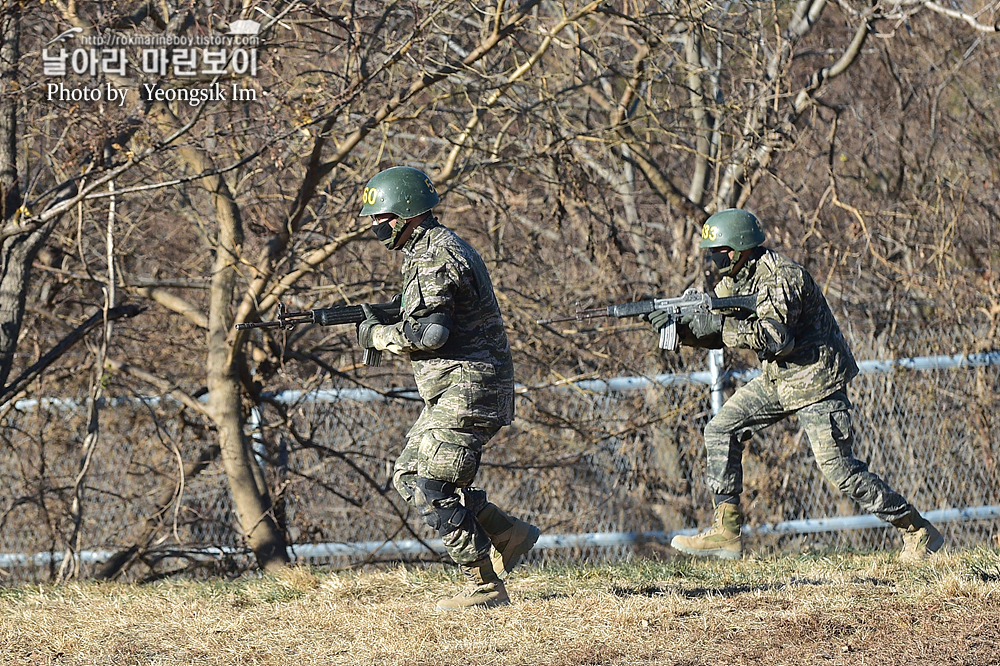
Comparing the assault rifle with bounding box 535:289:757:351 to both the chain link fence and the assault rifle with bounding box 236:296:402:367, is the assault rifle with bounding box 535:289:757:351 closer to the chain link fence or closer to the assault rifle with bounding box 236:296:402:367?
the assault rifle with bounding box 236:296:402:367

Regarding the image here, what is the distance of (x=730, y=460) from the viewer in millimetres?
5883

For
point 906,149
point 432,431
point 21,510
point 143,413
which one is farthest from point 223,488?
point 906,149

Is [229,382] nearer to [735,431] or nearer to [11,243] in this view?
[11,243]

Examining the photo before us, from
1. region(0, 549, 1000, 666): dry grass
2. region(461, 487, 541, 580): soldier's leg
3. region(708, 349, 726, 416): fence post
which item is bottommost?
region(0, 549, 1000, 666): dry grass

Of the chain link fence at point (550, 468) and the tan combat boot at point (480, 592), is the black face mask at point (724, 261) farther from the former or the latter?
the chain link fence at point (550, 468)

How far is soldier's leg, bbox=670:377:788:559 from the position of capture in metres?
5.75

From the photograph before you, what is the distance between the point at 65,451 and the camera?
8789 mm

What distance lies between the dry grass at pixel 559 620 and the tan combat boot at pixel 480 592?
0.08 meters

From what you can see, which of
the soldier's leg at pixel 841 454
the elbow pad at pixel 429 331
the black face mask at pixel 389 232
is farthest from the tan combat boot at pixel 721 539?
the black face mask at pixel 389 232

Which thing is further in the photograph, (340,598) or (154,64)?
(154,64)

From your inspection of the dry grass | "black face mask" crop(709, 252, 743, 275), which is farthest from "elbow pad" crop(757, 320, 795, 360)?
the dry grass

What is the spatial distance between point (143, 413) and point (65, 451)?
27.6 inches

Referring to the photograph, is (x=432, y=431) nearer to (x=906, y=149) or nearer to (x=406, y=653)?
(x=406, y=653)

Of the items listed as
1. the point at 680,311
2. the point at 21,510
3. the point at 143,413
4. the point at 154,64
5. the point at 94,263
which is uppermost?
the point at 154,64
